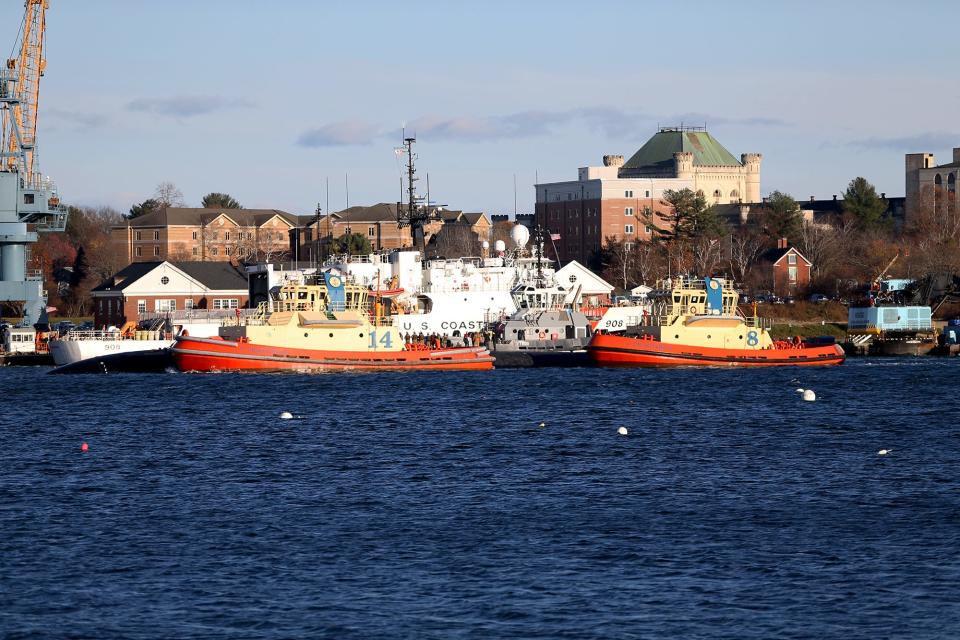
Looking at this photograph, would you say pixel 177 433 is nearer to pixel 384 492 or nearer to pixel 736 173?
pixel 384 492

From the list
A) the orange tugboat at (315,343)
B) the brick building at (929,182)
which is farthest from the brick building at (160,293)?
the brick building at (929,182)

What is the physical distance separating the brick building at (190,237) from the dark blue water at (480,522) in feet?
352

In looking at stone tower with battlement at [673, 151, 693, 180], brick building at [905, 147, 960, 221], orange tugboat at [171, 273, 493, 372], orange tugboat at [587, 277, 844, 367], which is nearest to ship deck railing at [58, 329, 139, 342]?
orange tugboat at [171, 273, 493, 372]

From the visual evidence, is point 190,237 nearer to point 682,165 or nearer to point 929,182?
point 682,165

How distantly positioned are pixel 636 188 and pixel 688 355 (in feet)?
309

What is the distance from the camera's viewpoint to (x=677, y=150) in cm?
18400

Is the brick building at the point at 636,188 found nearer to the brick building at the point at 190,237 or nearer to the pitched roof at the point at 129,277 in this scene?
the brick building at the point at 190,237

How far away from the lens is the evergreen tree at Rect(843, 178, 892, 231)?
499ft

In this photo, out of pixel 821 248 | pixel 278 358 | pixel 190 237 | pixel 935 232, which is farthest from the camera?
pixel 190 237

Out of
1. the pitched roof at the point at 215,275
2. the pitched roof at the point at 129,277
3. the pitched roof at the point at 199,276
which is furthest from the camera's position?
the pitched roof at the point at 215,275

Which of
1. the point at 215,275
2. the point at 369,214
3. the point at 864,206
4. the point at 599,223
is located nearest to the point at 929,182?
the point at 864,206

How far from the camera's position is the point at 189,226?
16100 cm

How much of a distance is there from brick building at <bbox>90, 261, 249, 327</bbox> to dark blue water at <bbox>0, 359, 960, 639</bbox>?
46.0m

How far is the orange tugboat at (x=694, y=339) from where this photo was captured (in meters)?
72.4
